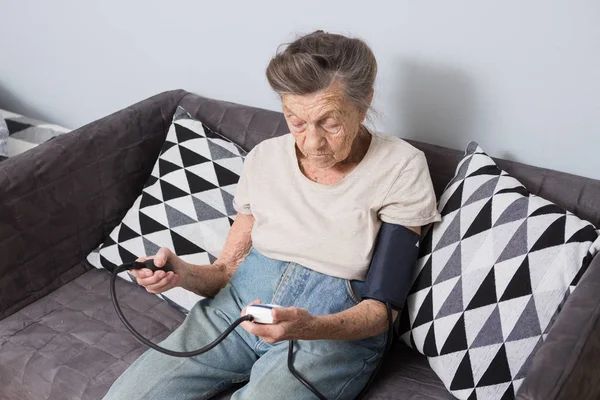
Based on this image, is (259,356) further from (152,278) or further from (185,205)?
(185,205)

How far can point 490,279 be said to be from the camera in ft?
4.42

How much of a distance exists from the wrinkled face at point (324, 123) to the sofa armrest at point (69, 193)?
675mm

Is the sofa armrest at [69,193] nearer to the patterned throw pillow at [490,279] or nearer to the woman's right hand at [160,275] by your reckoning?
the woman's right hand at [160,275]

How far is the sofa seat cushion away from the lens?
1516 millimetres

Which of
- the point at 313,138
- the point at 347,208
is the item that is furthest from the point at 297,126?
the point at 347,208

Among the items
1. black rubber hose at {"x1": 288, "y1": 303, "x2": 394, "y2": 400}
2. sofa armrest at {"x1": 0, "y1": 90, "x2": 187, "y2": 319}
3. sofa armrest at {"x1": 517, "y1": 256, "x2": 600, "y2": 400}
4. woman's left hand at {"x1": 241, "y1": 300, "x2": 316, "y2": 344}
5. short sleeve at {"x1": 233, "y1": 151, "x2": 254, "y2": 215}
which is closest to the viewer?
sofa armrest at {"x1": 517, "y1": 256, "x2": 600, "y2": 400}

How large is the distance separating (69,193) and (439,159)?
892mm

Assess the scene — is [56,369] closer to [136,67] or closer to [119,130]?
[119,130]

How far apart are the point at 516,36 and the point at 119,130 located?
1007 millimetres

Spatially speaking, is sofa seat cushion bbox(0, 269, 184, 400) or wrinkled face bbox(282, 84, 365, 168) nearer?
wrinkled face bbox(282, 84, 365, 168)

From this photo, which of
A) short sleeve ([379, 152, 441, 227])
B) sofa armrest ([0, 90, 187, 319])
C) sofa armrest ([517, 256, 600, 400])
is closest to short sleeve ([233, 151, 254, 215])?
short sleeve ([379, 152, 441, 227])

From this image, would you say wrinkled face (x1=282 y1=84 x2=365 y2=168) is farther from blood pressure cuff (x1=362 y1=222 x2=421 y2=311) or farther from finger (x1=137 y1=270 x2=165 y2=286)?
finger (x1=137 y1=270 x2=165 y2=286)

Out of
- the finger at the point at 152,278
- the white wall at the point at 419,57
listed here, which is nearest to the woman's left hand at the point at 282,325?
the finger at the point at 152,278

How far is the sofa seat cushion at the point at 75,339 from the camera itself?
152cm
